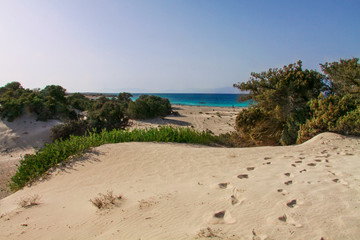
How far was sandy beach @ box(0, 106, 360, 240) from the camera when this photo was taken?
98.7 inches

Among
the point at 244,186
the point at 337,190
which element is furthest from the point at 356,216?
the point at 244,186

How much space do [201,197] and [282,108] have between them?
666cm

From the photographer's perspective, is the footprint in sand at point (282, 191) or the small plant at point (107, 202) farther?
the small plant at point (107, 202)

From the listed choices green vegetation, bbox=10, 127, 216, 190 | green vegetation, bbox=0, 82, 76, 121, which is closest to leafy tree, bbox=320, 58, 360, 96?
green vegetation, bbox=10, 127, 216, 190

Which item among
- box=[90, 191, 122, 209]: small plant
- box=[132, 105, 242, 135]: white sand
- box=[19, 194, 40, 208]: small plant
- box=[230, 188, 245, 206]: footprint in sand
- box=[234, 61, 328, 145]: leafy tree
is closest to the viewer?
box=[230, 188, 245, 206]: footprint in sand

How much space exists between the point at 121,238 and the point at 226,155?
3884 millimetres

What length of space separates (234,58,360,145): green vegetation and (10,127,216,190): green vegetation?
1864 millimetres

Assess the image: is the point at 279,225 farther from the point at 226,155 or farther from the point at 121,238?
the point at 226,155

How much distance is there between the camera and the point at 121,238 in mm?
2539

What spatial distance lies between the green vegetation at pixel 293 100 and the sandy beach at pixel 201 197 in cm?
212

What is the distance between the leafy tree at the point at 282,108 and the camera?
8.54m

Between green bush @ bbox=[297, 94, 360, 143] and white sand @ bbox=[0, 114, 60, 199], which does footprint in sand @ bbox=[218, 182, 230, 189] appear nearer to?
green bush @ bbox=[297, 94, 360, 143]

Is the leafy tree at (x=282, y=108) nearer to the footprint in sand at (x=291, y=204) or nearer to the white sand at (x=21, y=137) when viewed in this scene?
the footprint in sand at (x=291, y=204)

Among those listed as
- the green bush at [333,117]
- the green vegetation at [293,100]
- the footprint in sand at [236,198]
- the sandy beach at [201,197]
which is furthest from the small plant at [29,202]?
the green bush at [333,117]
